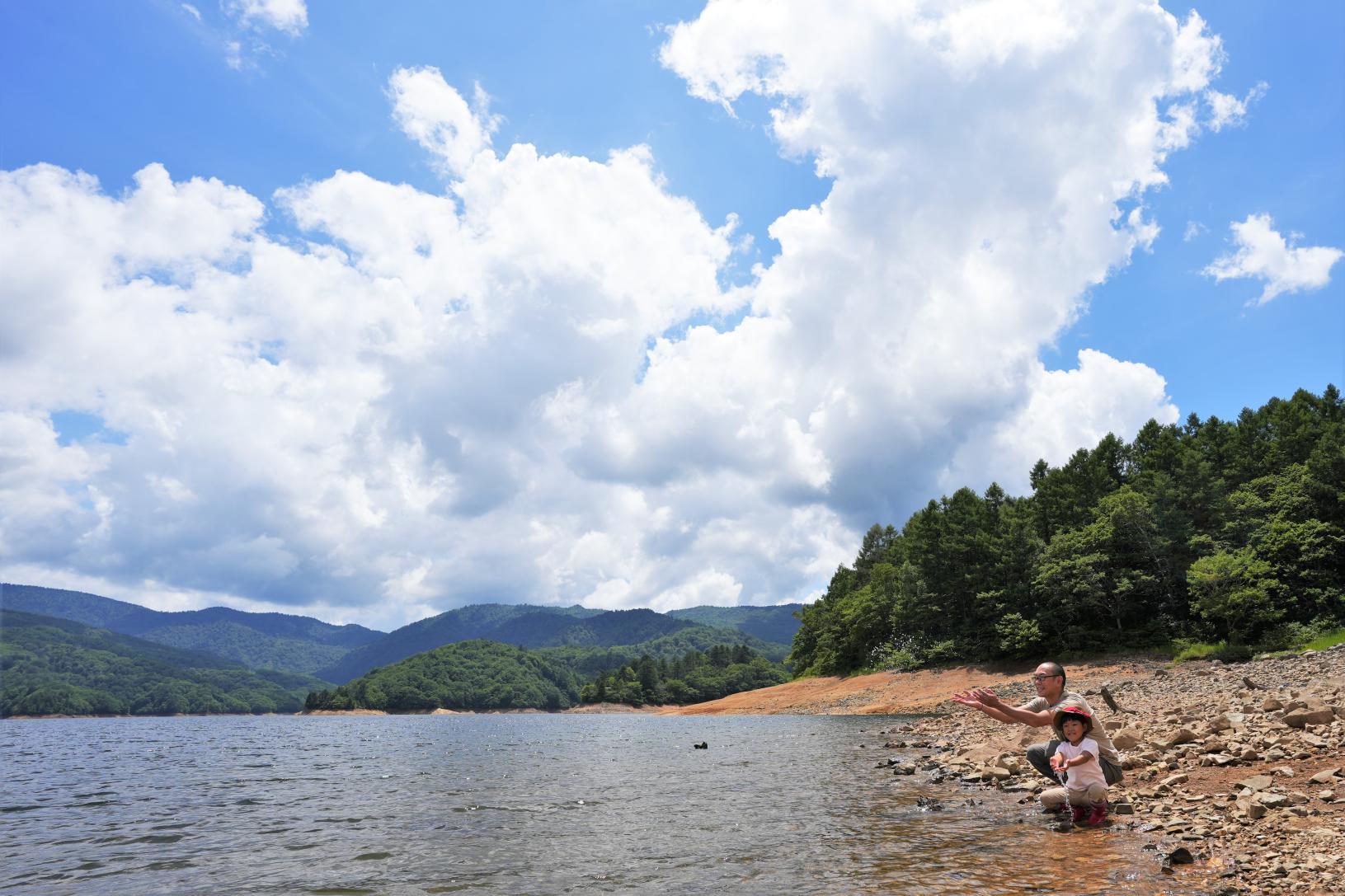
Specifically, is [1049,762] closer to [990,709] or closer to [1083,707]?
[1083,707]

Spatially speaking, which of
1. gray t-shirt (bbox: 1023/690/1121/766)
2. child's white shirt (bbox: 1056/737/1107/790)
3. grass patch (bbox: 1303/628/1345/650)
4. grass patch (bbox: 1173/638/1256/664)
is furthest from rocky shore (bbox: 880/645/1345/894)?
grass patch (bbox: 1173/638/1256/664)

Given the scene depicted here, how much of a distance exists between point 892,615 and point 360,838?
81.9 meters

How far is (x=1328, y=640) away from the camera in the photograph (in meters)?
46.8

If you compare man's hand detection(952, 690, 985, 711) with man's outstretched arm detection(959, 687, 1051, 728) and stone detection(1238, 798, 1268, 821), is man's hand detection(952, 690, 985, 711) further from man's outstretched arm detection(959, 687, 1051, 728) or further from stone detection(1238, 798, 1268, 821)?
stone detection(1238, 798, 1268, 821)

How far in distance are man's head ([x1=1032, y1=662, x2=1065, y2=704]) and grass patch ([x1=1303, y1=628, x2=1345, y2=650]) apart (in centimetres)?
4828

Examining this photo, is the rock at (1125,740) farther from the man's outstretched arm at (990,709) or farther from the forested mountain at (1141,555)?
the forested mountain at (1141,555)

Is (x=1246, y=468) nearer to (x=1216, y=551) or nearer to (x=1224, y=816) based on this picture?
(x=1216, y=551)

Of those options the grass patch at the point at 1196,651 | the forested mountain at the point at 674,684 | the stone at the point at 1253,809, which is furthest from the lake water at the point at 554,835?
the forested mountain at the point at 674,684

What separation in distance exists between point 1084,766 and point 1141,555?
67.2 metres

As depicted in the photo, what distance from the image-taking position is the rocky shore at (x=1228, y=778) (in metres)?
8.84

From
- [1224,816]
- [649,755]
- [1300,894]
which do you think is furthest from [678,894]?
[649,755]

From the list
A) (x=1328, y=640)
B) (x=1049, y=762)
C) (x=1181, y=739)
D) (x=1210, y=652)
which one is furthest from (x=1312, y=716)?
(x=1210, y=652)

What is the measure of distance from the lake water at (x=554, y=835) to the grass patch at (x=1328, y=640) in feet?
124

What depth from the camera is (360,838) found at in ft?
46.5
